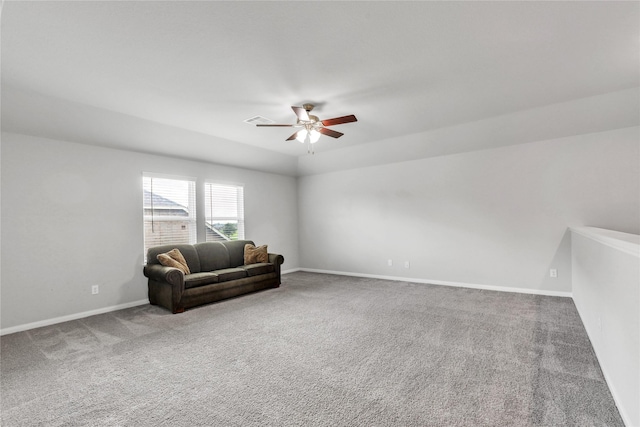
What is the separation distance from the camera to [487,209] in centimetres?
550

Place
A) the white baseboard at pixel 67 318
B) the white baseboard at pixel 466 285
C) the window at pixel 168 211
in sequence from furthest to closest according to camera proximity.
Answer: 1. the window at pixel 168 211
2. the white baseboard at pixel 466 285
3. the white baseboard at pixel 67 318

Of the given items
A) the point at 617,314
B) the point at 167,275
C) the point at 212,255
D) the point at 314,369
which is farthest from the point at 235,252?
the point at 617,314

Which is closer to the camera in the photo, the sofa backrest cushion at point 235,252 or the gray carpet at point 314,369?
the gray carpet at point 314,369

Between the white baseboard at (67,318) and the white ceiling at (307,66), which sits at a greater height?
the white ceiling at (307,66)

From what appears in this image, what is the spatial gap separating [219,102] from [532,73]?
368 centimetres

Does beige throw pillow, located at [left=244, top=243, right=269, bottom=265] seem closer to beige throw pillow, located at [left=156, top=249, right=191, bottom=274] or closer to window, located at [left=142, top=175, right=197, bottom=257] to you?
window, located at [left=142, top=175, right=197, bottom=257]

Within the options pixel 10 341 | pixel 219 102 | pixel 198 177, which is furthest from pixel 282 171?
pixel 10 341

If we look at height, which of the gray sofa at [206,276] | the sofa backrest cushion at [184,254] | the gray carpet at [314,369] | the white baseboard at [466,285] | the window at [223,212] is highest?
the window at [223,212]

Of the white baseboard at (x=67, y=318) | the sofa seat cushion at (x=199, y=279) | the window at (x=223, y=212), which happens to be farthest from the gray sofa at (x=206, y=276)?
the window at (x=223, y=212)

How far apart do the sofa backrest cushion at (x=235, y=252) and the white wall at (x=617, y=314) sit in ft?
17.6

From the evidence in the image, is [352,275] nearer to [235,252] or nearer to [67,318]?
[235,252]

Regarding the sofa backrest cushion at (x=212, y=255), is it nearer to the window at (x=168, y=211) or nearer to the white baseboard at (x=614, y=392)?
the window at (x=168, y=211)

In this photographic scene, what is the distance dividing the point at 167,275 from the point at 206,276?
2.07 feet

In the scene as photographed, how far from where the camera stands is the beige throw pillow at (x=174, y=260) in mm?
4792
